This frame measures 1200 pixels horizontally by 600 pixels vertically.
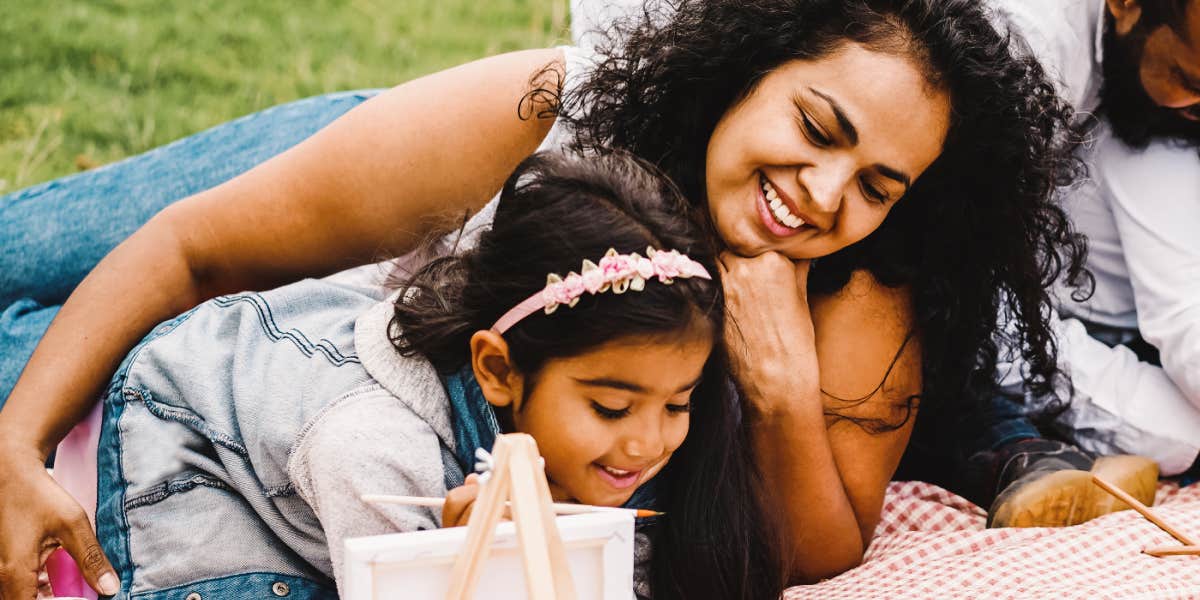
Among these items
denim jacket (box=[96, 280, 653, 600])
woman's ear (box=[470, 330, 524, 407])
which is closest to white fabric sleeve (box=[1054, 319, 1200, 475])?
denim jacket (box=[96, 280, 653, 600])

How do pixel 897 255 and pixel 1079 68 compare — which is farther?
pixel 1079 68

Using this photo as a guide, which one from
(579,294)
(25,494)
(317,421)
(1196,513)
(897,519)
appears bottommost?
(897,519)

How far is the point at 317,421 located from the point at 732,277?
2.67ft

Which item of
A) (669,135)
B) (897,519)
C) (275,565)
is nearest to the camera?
(275,565)

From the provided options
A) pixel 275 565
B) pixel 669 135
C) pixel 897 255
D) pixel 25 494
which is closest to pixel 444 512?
pixel 275 565

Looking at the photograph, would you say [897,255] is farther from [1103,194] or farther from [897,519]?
[1103,194]

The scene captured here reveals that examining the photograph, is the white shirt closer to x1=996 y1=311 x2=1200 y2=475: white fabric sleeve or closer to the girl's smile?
x1=996 y1=311 x2=1200 y2=475: white fabric sleeve

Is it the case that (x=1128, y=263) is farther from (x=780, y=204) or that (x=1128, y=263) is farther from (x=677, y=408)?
(x=677, y=408)

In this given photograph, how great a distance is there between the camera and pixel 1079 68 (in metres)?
2.83

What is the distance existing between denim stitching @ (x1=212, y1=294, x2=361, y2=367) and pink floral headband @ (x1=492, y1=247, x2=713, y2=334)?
1.20 feet

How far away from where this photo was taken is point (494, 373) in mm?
1836

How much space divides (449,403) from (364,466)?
205mm

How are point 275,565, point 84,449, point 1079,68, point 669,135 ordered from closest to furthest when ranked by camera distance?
1. point 275,565
2. point 84,449
3. point 669,135
4. point 1079,68

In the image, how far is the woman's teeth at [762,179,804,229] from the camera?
2119 mm
